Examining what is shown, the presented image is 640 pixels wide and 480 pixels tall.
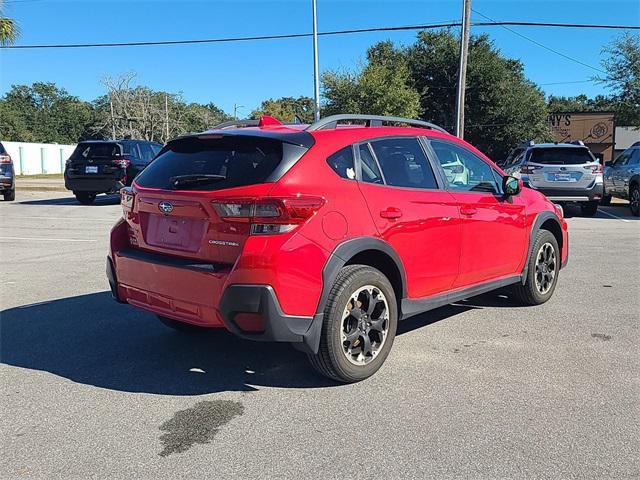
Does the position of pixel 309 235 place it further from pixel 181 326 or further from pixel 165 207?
pixel 181 326

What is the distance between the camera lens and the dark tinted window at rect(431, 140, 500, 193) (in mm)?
4746

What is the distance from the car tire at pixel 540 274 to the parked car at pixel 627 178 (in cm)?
982

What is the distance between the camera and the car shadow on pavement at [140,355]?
154 inches

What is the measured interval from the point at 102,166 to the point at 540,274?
13.5 metres

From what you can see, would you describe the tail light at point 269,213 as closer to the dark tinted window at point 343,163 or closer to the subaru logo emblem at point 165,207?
the dark tinted window at point 343,163

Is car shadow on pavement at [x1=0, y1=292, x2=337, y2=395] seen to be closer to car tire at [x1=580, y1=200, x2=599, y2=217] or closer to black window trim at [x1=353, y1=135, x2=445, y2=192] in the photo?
black window trim at [x1=353, y1=135, x2=445, y2=192]

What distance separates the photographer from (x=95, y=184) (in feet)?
53.2

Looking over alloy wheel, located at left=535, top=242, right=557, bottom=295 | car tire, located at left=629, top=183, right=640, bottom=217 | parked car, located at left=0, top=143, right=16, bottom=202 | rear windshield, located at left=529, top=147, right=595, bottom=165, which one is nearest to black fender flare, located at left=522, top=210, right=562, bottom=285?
alloy wheel, located at left=535, top=242, right=557, bottom=295

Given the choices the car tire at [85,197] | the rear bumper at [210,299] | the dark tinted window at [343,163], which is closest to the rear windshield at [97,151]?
the car tire at [85,197]

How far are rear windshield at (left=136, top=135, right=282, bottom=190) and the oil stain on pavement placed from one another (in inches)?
53.7

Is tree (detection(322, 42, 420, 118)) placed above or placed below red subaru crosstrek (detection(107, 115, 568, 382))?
above

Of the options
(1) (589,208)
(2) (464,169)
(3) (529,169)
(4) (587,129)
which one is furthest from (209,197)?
(4) (587,129)

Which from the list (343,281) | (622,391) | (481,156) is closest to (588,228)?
(481,156)

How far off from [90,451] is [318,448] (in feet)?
3.94
